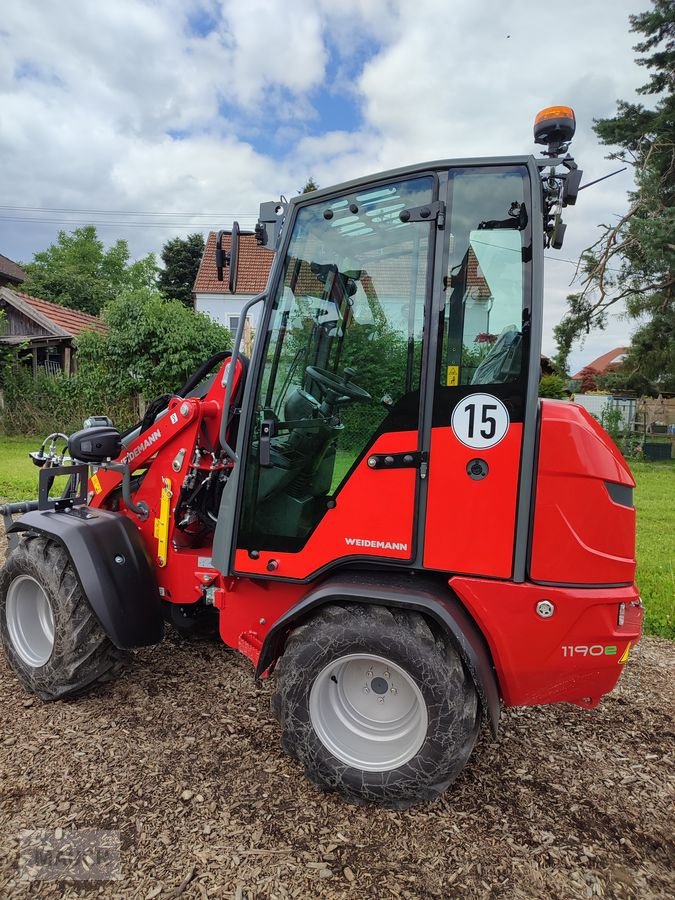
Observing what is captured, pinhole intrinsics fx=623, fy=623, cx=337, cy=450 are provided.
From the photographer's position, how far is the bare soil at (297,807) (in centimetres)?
217

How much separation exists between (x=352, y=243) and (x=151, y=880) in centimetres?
252

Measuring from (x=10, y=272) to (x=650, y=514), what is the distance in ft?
120

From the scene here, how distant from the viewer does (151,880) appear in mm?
2150

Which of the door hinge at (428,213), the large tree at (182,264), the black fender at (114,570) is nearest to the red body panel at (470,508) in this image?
the door hinge at (428,213)

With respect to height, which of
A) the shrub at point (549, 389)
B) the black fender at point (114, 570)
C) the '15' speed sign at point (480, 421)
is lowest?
the black fender at point (114, 570)

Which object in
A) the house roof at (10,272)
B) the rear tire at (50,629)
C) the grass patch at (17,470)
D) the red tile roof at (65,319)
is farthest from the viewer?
the house roof at (10,272)

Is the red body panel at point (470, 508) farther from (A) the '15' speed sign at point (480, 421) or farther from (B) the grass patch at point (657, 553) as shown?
(B) the grass patch at point (657, 553)

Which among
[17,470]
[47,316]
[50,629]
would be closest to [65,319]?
[47,316]

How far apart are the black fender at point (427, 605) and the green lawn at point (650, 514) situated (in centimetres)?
47

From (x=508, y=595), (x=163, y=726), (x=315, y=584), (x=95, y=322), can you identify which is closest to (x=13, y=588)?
(x=163, y=726)

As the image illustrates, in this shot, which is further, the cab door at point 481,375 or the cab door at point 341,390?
the cab door at point 341,390

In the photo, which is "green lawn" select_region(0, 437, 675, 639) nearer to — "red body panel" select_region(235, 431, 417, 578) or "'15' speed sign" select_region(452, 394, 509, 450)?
"red body panel" select_region(235, 431, 417, 578)

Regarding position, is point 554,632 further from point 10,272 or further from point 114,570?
point 10,272

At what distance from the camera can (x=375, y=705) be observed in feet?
8.63
